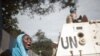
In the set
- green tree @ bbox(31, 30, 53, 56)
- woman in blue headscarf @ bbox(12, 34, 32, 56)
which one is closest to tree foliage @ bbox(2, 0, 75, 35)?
green tree @ bbox(31, 30, 53, 56)

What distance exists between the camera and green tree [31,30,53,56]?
167 inches

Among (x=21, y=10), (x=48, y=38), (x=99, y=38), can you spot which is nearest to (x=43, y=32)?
(x=48, y=38)

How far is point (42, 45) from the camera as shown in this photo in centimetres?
425

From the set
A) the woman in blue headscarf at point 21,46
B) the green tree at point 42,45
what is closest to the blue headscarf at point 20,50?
the woman in blue headscarf at point 21,46

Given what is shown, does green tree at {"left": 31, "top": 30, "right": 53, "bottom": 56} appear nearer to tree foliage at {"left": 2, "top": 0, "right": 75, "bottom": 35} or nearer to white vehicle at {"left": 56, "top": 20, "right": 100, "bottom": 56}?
white vehicle at {"left": 56, "top": 20, "right": 100, "bottom": 56}

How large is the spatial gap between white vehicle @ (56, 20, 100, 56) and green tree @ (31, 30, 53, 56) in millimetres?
112

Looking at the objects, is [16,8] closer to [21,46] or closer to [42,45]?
[42,45]

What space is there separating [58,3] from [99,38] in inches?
25.8

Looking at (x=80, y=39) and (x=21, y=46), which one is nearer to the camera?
(x=21, y=46)

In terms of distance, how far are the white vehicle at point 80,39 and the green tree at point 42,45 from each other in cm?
11

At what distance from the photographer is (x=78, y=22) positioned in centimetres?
429

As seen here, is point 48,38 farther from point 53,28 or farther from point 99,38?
point 99,38

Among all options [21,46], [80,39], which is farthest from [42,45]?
[21,46]

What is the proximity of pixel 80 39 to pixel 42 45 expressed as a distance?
464 millimetres
